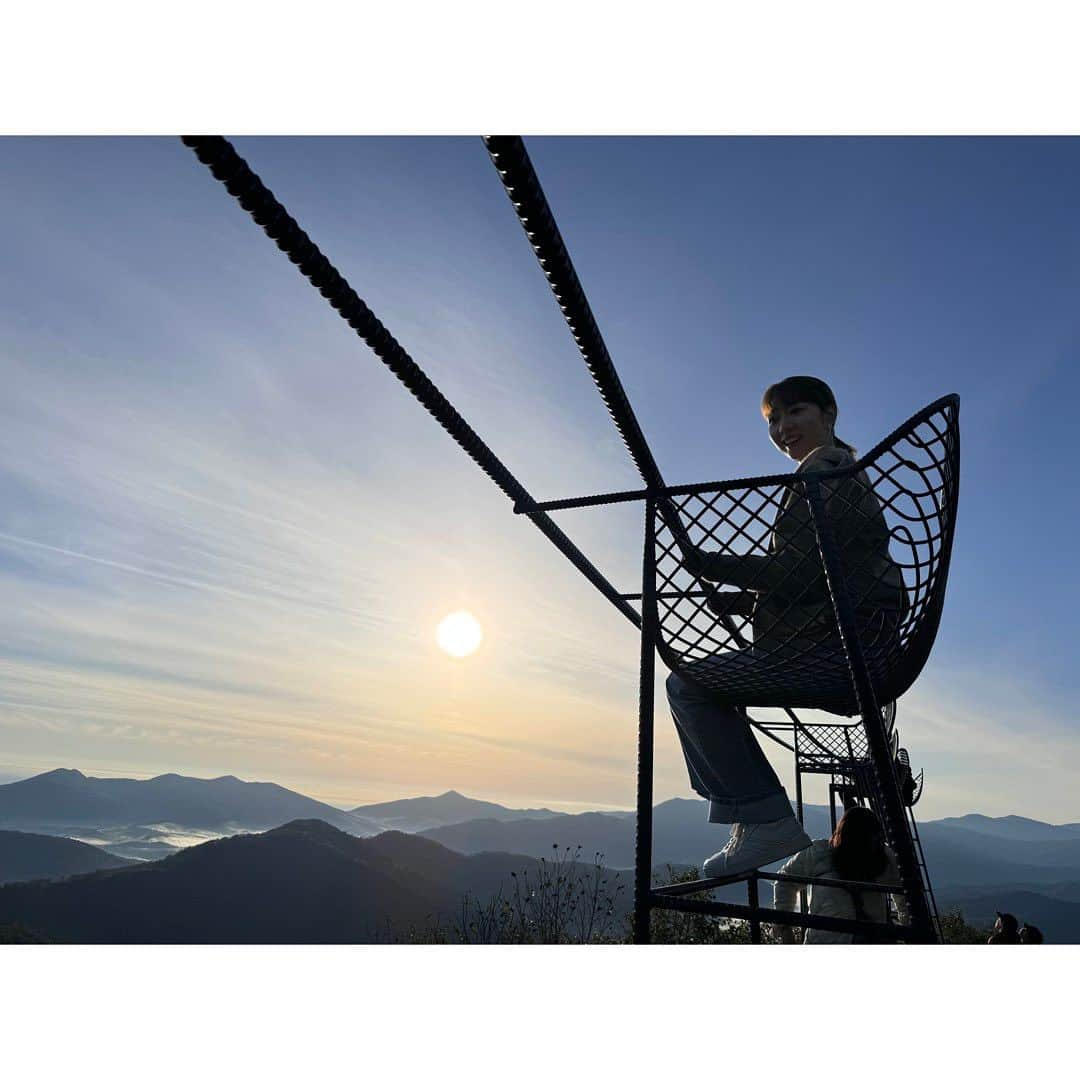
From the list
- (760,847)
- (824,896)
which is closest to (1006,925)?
(824,896)

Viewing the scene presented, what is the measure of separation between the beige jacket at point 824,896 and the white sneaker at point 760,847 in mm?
354

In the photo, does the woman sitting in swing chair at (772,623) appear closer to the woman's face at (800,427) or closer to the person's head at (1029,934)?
the woman's face at (800,427)

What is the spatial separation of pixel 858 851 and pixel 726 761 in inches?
43.9

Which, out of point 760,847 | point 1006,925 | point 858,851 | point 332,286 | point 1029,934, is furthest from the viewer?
point 1029,934

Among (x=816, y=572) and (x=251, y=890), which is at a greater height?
(x=816, y=572)

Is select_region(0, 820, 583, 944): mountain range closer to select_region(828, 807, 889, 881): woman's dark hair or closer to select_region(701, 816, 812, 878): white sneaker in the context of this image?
select_region(828, 807, 889, 881): woman's dark hair

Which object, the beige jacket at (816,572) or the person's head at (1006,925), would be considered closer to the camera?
the beige jacket at (816,572)

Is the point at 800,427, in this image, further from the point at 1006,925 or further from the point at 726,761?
the point at 1006,925

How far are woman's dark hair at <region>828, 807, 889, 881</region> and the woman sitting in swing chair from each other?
0.94 m

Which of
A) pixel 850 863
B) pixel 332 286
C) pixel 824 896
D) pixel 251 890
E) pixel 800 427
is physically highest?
pixel 800 427

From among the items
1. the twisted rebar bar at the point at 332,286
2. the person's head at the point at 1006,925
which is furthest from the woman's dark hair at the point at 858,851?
the person's head at the point at 1006,925

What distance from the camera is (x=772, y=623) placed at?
1.32 meters

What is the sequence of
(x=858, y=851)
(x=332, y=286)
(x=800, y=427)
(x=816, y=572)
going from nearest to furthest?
(x=332, y=286) → (x=816, y=572) → (x=800, y=427) → (x=858, y=851)

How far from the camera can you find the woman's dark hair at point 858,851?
7.26 ft
